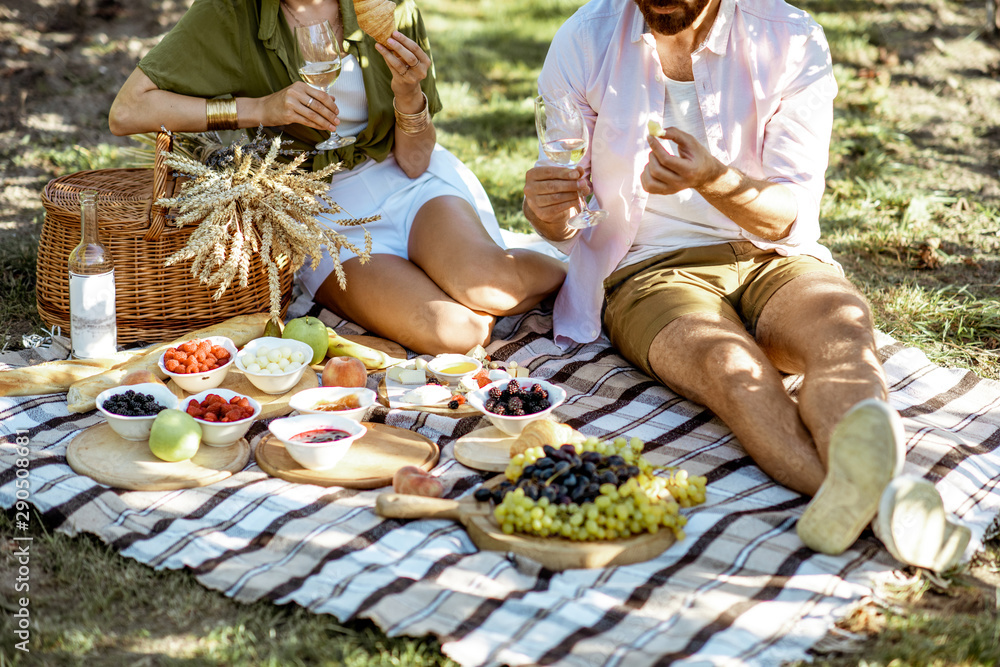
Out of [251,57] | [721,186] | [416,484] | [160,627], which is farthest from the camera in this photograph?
[251,57]

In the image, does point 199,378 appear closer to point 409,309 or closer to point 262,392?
point 262,392

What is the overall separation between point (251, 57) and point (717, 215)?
2.14 metres

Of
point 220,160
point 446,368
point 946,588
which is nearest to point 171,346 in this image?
point 220,160

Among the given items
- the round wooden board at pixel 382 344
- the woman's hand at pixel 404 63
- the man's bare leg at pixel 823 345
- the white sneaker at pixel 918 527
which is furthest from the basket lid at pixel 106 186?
the white sneaker at pixel 918 527

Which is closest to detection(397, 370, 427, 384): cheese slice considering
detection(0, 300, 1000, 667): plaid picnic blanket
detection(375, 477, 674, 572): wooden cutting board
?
detection(0, 300, 1000, 667): plaid picnic blanket

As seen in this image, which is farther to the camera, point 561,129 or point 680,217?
point 680,217

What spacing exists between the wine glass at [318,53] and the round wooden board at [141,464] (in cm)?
148

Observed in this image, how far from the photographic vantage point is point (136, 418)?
3150mm

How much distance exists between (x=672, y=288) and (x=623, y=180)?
0.50m

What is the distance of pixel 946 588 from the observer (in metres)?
2.69

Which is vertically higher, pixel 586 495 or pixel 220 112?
pixel 220 112

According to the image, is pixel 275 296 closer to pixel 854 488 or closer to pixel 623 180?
pixel 623 180

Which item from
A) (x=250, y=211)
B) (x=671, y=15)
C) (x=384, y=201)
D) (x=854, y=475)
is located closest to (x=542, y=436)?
(x=854, y=475)

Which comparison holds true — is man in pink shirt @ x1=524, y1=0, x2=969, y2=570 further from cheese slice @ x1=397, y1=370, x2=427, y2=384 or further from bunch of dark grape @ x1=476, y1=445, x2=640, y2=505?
cheese slice @ x1=397, y1=370, x2=427, y2=384
